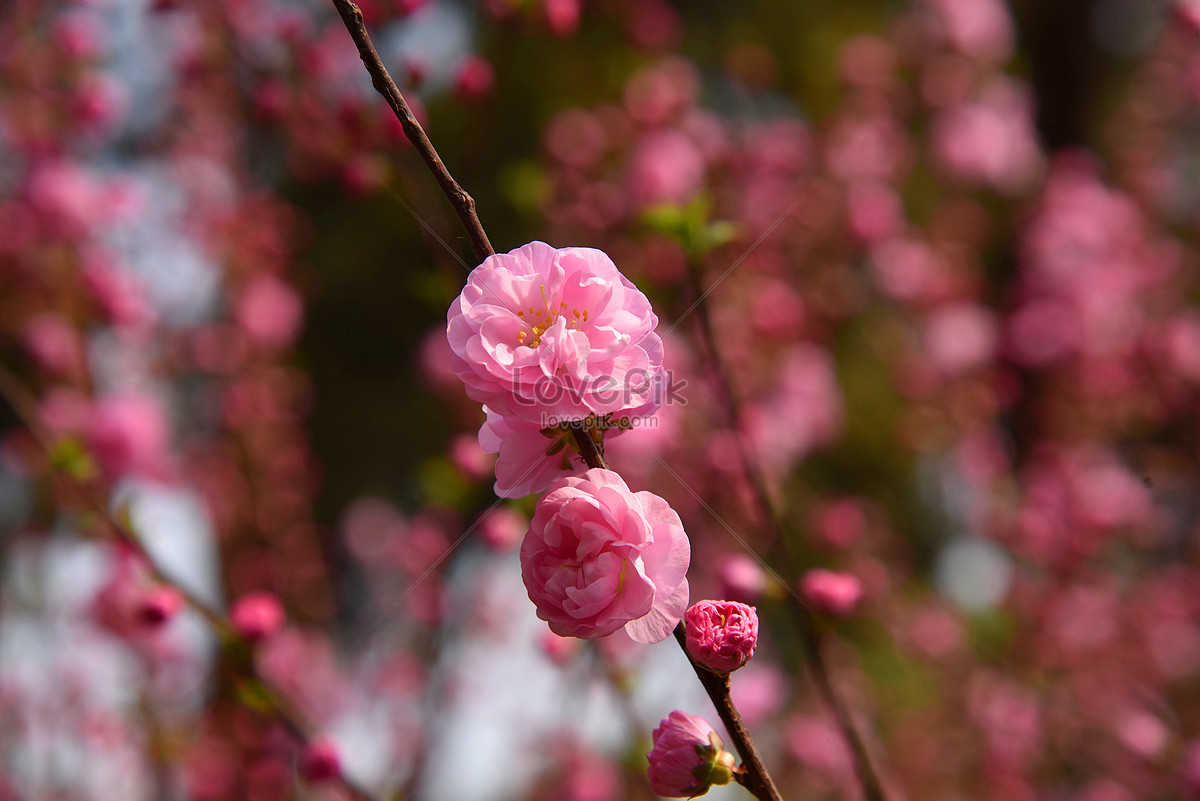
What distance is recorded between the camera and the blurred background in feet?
4.91

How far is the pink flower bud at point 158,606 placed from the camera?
3.30 ft

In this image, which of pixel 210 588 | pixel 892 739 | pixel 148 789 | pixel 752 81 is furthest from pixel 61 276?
pixel 892 739

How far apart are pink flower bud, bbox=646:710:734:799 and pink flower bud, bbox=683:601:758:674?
85 millimetres

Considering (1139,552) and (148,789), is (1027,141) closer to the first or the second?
(1139,552)

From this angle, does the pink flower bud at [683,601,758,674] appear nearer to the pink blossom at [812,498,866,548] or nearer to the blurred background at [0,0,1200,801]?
the blurred background at [0,0,1200,801]

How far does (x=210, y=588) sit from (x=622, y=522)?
2.61 m

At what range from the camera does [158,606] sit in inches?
39.6

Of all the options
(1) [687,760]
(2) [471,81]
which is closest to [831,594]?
(1) [687,760]

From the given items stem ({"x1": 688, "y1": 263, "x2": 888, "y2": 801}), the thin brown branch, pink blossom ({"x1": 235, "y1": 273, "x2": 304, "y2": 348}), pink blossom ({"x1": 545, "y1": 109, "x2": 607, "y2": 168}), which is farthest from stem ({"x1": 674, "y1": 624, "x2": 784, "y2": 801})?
pink blossom ({"x1": 235, "y1": 273, "x2": 304, "y2": 348})

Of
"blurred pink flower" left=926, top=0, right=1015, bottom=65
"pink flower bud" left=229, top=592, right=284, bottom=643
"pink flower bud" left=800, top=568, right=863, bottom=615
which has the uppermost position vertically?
"pink flower bud" left=229, top=592, right=284, bottom=643

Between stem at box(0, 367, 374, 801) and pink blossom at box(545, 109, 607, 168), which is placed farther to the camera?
pink blossom at box(545, 109, 607, 168)

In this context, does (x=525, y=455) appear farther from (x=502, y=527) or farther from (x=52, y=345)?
(x=52, y=345)

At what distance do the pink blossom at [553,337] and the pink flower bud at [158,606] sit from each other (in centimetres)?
76

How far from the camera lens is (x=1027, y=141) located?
3.57 m
